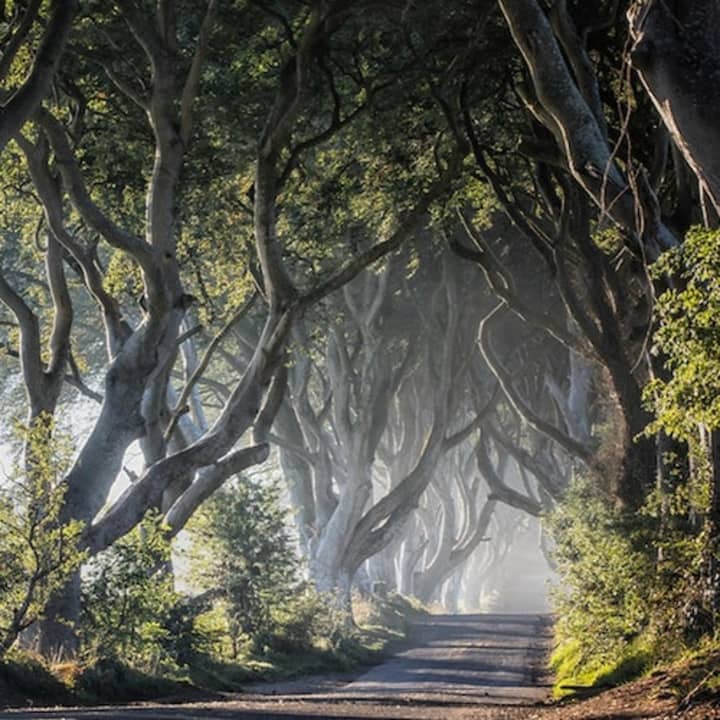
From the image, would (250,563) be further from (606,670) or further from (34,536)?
(34,536)

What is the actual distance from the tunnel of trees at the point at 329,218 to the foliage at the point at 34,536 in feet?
0.10

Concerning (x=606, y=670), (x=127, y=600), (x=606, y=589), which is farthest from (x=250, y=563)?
(x=606, y=670)

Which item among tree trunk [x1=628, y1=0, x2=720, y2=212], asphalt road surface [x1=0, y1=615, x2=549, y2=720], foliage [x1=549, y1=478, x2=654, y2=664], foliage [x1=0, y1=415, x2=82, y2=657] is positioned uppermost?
tree trunk [x1=628, y1=0, x2=720, y2=212]

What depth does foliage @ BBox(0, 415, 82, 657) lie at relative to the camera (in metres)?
11.9

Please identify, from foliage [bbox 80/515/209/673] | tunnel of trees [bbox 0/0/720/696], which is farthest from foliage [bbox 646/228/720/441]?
foliage [bbox 80/515/209/673]

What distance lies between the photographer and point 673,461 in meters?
14.8

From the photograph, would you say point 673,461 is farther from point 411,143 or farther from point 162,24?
point 162,24

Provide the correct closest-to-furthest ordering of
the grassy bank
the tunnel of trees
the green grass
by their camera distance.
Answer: the tunnel of trees → the grassy bank → the green grass

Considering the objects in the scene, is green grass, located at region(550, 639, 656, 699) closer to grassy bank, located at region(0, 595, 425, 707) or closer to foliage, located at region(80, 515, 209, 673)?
grassy bank, located at region(0, 595, 425, 707)

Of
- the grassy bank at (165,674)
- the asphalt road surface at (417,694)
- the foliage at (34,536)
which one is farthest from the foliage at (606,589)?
the foliage at (34,536)

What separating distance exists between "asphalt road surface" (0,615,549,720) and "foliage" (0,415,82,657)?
1.77 m

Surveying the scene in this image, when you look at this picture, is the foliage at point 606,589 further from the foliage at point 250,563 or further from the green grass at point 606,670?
the foliage at point 250,563

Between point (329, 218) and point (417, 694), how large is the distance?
9.94m

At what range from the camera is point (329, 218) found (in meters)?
21.5
